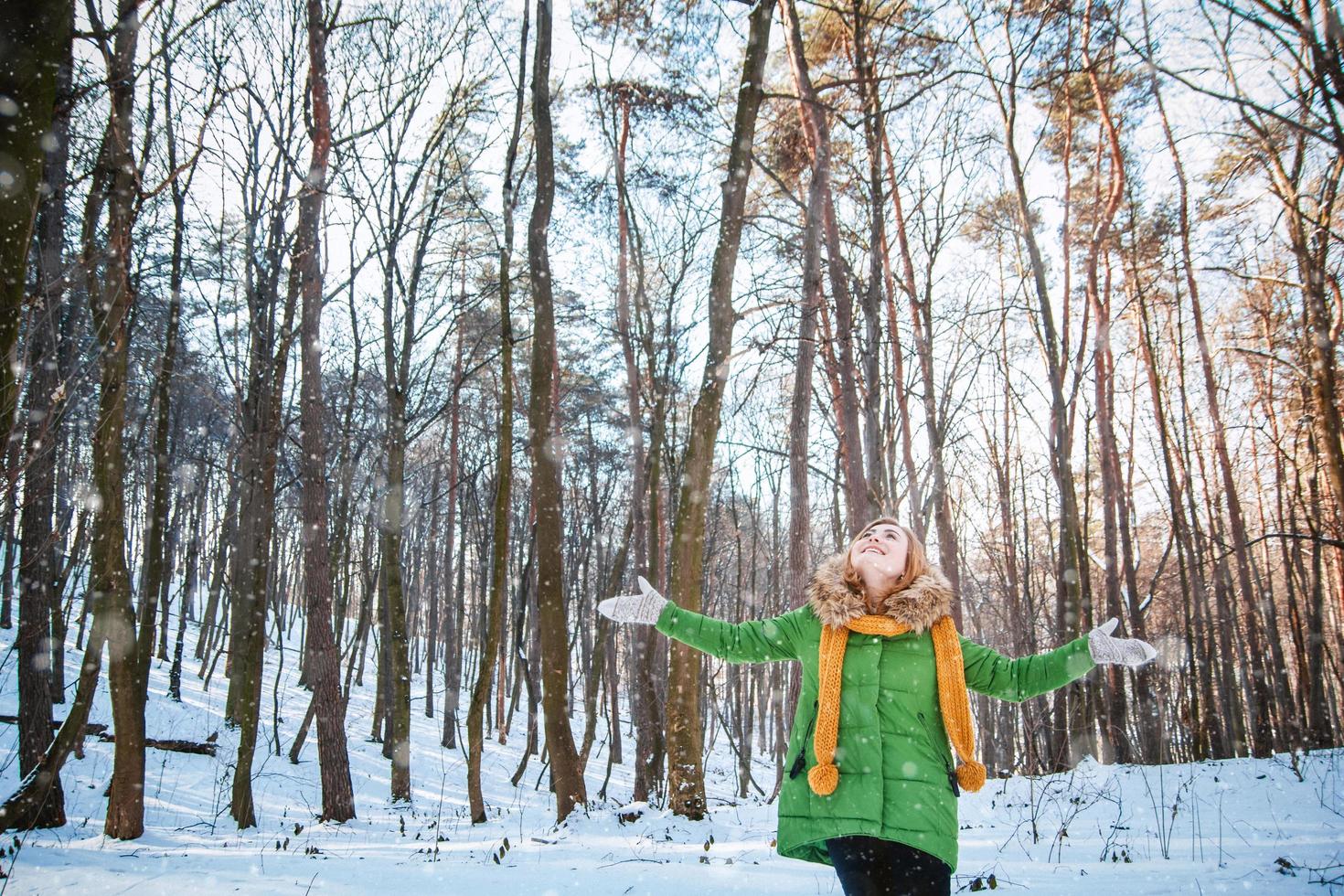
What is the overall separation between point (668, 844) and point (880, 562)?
3618 millimetres

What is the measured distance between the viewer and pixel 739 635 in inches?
115

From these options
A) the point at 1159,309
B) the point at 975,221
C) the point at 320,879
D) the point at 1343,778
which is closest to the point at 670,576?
the point at 320,879

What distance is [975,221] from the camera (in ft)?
42.4

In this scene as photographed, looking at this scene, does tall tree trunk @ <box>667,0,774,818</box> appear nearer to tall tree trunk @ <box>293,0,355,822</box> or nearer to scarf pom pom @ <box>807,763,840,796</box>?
scarf pom pom @ <box>807,763,840,796</box>

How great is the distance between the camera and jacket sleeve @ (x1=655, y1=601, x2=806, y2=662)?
2.86 meters

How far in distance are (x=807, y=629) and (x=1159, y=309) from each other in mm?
15523

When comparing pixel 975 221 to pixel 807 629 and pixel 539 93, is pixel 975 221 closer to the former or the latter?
pixel 539 93

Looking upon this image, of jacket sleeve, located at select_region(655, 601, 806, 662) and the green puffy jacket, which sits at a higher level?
jacket sleeve, located at select_region(655, 601, 806, 662)

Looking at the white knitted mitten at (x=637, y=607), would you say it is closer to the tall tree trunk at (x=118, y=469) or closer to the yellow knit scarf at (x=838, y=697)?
the yellow knit scarf at (x=838, y=697)

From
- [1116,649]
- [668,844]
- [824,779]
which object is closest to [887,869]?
[824,779]

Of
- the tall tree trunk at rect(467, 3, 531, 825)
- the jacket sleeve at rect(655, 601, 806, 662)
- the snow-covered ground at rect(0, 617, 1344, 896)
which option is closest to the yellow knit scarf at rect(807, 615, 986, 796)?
the jacket sleeve at rect(655, 601, 806, 662)

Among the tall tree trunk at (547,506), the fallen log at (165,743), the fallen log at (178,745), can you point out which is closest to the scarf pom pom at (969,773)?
the tall tree trunk at (547,506)

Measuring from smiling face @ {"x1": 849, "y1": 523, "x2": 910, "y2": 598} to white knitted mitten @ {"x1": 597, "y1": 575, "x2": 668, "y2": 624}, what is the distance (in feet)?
2.59

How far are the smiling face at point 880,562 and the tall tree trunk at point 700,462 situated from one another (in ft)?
10.8
